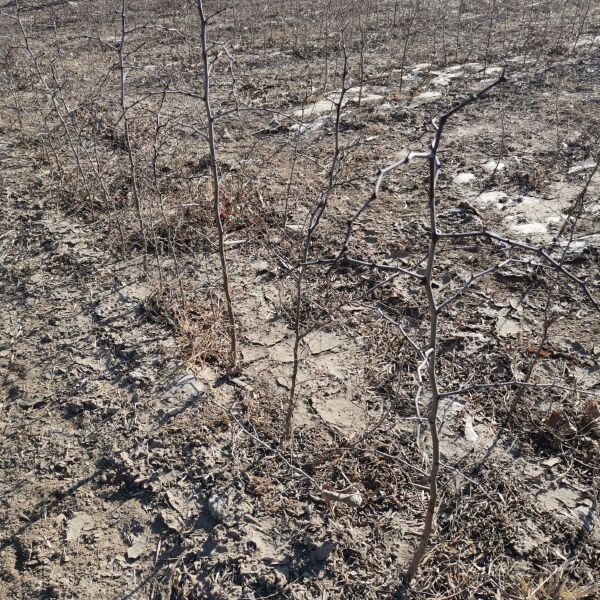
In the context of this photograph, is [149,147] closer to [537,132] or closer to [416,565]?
[537,132]

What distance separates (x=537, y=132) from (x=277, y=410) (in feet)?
14.7

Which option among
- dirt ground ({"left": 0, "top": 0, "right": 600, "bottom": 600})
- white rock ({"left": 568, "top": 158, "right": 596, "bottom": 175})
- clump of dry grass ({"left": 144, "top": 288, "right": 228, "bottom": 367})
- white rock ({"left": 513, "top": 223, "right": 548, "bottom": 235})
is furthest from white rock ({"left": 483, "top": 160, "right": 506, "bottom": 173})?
Answer: clump of dry grass ({"left": 144, "top": 288, "right": 228, "bottom": 367})

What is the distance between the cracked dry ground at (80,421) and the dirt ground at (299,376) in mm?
11

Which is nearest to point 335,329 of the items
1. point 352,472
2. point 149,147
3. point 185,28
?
point 352,472

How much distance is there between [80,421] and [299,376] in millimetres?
1147

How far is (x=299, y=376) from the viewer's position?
295cm

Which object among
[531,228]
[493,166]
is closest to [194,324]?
[531,228]

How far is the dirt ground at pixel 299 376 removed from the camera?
6.87 feet

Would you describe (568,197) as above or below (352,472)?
above

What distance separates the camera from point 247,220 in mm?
4293

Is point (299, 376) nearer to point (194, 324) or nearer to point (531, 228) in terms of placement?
point (194, 324)

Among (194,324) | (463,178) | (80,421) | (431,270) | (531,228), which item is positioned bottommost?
(80,421)

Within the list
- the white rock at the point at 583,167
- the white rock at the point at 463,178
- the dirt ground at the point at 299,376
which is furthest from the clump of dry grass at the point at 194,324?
the white rock at the point at 583,167

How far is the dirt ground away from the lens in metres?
2.09
